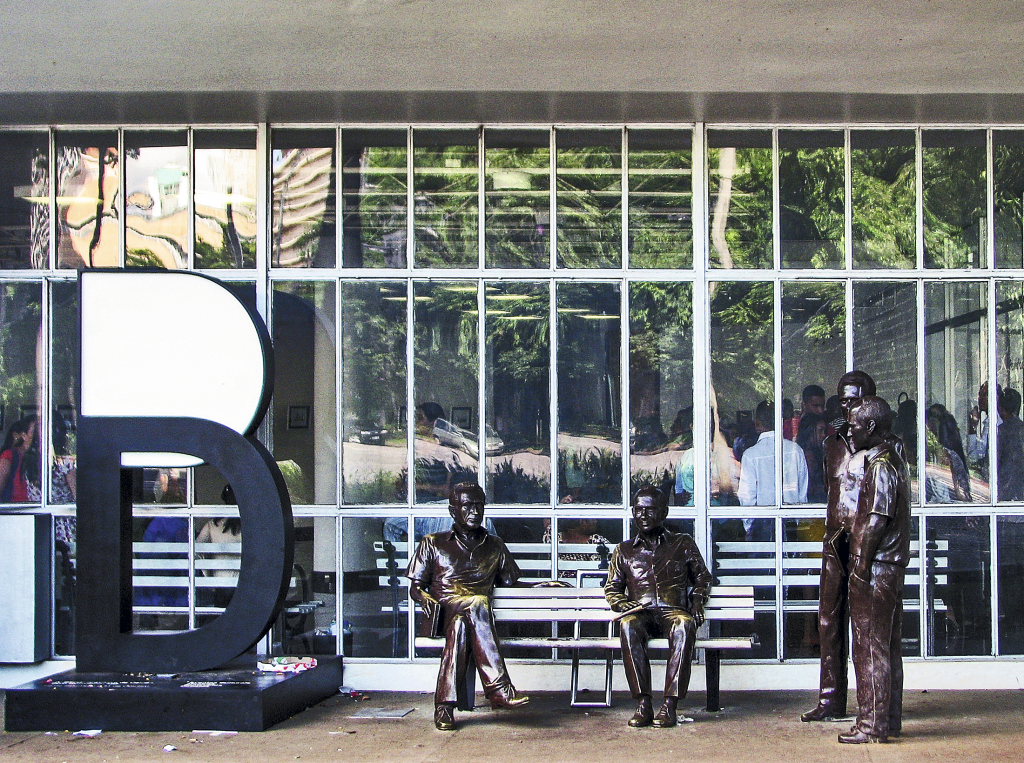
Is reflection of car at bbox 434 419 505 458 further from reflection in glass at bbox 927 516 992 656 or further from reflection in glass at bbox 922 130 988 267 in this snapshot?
reflection in glass at bbox 922 130 988 267

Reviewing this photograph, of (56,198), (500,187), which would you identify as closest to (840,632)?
(500,187)

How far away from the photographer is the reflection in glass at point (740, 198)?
30.6 feet

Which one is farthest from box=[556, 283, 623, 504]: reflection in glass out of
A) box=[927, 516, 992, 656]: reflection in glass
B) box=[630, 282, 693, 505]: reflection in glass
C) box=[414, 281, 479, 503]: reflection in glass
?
box=[927, 516, 992, 656]: reflection in glass

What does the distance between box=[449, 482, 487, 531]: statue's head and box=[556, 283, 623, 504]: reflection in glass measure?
123cm

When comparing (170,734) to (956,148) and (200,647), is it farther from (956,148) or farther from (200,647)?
(956,148)

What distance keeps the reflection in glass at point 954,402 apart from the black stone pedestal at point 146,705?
5392mm

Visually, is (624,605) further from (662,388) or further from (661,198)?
(661,198)

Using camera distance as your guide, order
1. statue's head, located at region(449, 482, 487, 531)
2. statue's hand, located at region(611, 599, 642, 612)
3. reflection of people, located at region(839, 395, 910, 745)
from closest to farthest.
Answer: reflection of people, located at region(839, 395, 910, 745) < statue's hand, located at region(611, 599, 642, 612) < statue's head, located at region(449, 482, 487, 531)

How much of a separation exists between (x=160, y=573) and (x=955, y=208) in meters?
7.06

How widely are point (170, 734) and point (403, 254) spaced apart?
13.3 ft

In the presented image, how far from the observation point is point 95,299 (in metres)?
8.34

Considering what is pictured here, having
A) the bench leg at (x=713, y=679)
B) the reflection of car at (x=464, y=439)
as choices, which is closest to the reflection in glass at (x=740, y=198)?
the reflection of car at (x=464, y=439)

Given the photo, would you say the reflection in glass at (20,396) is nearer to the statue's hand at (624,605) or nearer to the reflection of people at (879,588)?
the statue's hand at (624,605)

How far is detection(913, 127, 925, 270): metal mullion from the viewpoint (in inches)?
366
